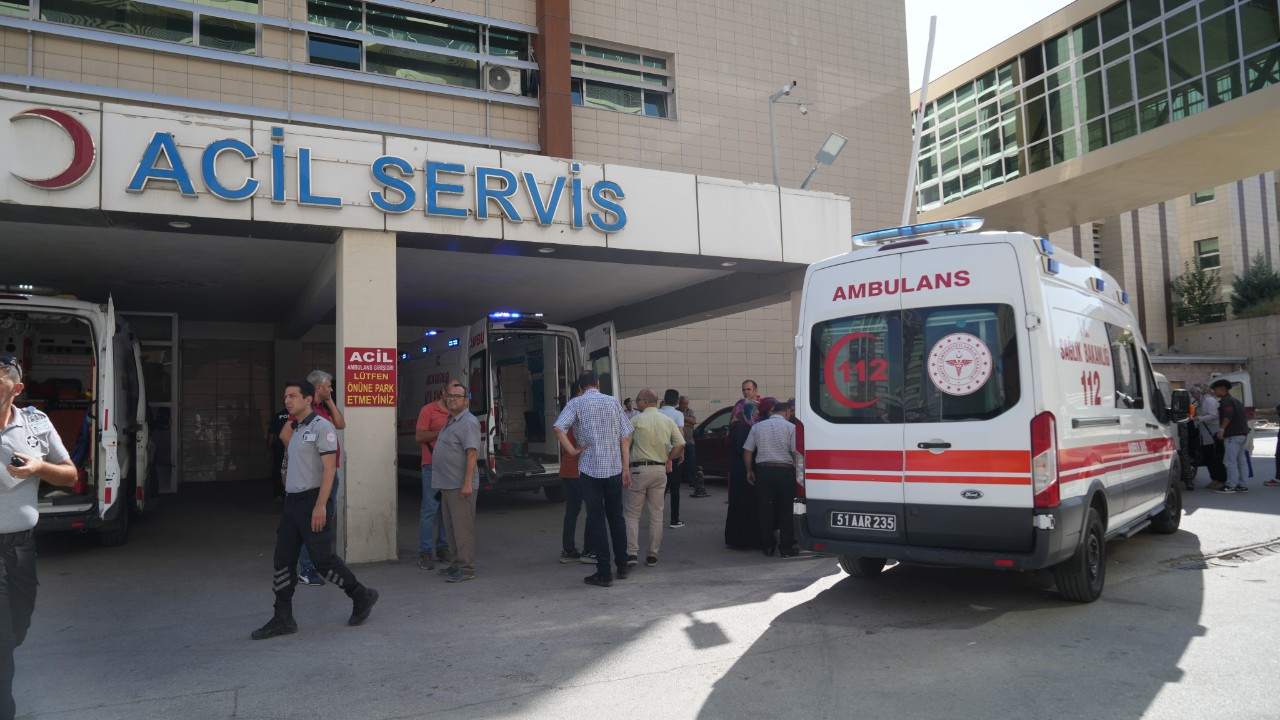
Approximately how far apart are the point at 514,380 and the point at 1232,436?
11138mm

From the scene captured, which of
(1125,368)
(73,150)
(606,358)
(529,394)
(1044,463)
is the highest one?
(73,150)

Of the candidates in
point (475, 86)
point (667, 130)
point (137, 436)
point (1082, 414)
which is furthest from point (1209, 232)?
point (137, 436)

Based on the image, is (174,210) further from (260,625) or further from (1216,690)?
(1216,690)

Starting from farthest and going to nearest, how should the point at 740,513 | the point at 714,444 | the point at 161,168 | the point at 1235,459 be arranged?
the point at 714,444 < the point at 1235,459 < the point at 740,513 < the point at 161,168

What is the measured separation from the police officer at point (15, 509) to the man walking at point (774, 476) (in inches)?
234

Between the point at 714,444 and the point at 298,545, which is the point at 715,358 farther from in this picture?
the point at 298,545

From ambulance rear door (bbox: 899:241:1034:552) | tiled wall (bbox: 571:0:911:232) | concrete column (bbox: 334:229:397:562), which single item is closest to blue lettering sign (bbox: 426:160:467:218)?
concrete column (bbox: 334:229:397:562)

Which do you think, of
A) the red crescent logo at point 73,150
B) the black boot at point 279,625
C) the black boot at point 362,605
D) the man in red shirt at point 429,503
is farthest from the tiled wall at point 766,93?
the black boot at point 279,625

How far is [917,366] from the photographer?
6.20 meters

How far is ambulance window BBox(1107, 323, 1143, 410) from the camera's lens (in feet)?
23.7

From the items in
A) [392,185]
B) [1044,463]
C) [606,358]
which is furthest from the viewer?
[606,358]

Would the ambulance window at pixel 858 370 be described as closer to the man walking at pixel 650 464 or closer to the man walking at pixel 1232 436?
the man walking at pixel 650 464

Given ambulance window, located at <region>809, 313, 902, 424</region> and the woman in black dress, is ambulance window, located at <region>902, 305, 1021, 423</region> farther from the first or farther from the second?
the woman in black dress

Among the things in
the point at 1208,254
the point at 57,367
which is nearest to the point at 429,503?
the point at 57,367
